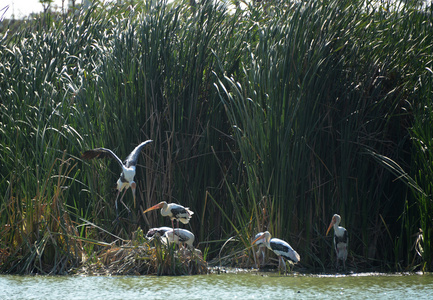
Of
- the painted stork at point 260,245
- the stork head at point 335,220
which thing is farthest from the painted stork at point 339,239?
the painted stork at point 260,245

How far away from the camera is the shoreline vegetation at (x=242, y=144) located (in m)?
6.78

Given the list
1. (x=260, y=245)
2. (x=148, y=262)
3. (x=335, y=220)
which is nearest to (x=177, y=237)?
(x=148, y=262)

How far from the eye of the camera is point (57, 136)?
792cm

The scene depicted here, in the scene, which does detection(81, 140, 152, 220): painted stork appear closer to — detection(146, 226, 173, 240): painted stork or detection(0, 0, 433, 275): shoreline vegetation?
detection(0, 0, 433, 275): shoreline vegetation

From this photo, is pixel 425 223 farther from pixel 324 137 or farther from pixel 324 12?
pixel 324 12

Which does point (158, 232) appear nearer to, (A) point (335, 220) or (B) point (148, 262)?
(B) point (148, 262)

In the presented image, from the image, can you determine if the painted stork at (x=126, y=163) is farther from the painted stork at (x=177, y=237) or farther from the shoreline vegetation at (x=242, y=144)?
the painted stork at (x=177, y=237)

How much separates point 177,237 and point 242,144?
122 centimetres

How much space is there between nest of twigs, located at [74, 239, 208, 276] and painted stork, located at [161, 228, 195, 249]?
0.10 metres

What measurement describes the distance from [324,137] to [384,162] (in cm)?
66

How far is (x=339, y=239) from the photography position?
652cm

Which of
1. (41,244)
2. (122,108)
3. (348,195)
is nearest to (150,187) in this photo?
(122,108)

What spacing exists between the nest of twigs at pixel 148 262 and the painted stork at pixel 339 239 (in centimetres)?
121

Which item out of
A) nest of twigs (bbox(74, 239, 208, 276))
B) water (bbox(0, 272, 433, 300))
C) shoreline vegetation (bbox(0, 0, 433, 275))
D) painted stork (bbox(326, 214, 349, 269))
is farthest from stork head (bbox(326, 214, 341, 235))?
nest of twigs (bbox(74, 239, 208, 276))
